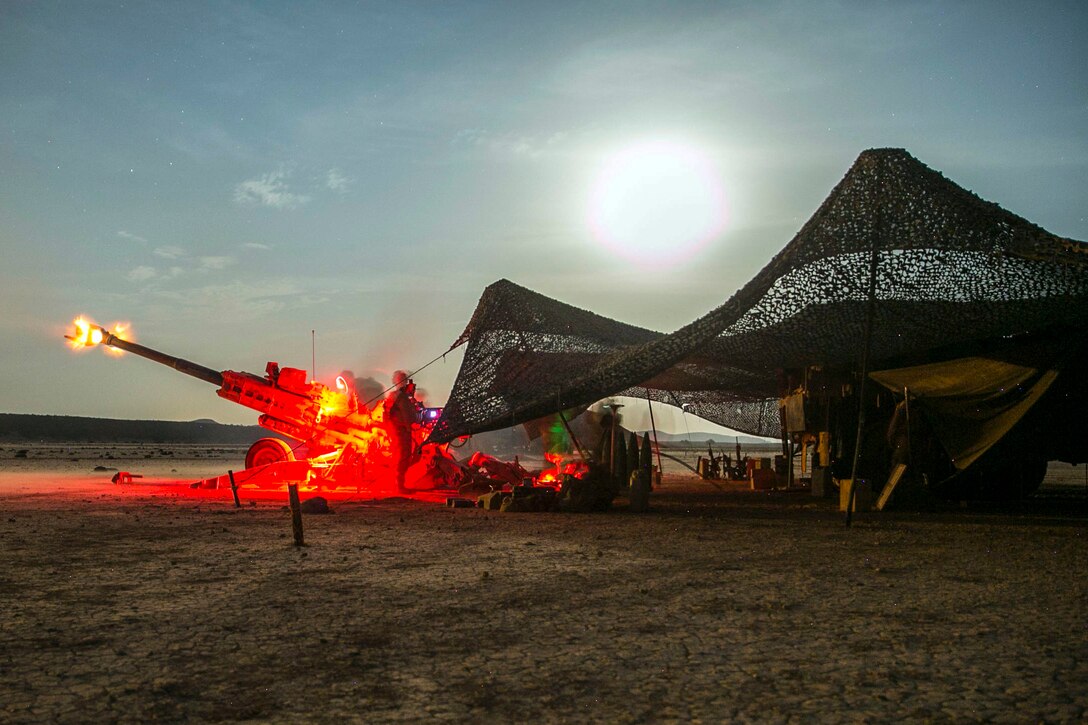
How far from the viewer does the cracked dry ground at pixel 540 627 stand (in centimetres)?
465

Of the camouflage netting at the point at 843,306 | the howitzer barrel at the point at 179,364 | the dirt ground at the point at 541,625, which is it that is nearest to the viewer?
the dirt ground at the point at 541,625

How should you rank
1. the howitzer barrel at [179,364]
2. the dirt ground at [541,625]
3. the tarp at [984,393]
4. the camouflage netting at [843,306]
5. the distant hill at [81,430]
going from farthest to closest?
the distant hill at [81,430], the howitzer barrel at [179,364], the tarp at [984,393], the camouflage netting at [843,306], the dirt ground at [541,625]

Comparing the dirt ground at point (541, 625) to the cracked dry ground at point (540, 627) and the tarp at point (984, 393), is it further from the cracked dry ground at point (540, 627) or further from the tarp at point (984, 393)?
the tarp at point (984, 393)

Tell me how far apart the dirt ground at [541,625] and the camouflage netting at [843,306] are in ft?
12.5

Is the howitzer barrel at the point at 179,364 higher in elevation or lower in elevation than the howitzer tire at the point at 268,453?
higher

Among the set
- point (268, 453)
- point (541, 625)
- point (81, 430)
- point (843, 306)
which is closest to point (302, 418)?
point (268, 453)

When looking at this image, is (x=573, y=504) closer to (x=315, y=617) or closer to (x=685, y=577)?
(x=685, y=577)

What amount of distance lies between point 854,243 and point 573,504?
6.42 metres

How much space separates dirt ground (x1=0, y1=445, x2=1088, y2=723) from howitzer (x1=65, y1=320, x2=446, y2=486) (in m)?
8.37

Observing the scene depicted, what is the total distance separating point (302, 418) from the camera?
2122 centimetres

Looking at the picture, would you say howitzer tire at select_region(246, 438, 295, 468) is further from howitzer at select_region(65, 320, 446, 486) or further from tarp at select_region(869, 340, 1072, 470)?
tarp at select_region(869, 340, 1072, 470)

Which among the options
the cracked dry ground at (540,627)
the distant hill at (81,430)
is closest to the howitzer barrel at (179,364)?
the cracked dry ground at (540,627)

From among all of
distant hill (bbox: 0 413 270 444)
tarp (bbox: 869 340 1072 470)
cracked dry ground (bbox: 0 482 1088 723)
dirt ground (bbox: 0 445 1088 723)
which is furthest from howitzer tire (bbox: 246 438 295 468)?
distant hill (bbox: 0 413 270 444)

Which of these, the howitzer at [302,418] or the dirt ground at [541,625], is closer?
the dirt ground at [541,625]
